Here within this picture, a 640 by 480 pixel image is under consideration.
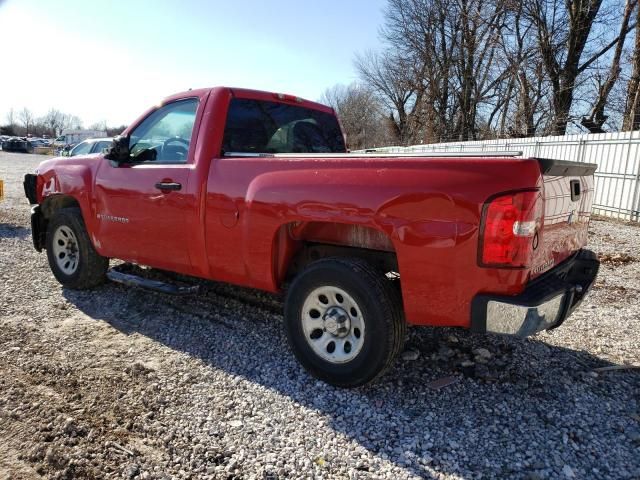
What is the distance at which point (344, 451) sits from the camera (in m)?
2.55

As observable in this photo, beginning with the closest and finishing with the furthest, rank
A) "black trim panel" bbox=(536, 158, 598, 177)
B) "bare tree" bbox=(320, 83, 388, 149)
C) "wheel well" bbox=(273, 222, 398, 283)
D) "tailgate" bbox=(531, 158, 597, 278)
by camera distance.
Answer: "black trim panel" bbox=(536, 158, 598, 177), "tailgate" bbox=(531, 158, 597, 278), "wheel well" bbox=(273, 222, 398, 283), "bare tree" bbox=(320, 83, 388, 149)

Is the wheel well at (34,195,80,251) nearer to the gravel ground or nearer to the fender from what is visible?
the fender

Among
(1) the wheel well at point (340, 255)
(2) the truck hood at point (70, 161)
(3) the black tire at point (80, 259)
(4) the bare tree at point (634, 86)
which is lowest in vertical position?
(3) the black tire at point (80, 259)

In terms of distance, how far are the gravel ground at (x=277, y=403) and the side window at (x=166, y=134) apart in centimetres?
149

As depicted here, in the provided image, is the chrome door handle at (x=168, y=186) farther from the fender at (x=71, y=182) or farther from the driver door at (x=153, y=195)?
the fender at (x=71, y=182)

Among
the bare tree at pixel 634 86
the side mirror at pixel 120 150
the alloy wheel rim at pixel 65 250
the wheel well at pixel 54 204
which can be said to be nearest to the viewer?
the side mirror at pixel 120 150

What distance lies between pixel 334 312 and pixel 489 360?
54.5 inches

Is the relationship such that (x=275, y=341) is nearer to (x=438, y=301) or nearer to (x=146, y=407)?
(x=146, y=407)

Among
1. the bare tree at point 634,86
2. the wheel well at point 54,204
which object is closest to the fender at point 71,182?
the wheel well at point 54,204

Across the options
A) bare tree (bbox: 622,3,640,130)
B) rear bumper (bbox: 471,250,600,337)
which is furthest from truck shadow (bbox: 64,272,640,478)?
bare tree (bbox: 622,3,640,130)

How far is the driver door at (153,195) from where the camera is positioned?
386 cm

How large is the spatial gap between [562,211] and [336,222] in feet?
4.60

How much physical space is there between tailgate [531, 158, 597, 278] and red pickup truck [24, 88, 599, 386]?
0.06 ft

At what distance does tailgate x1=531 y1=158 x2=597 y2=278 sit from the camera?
264 centimetres
